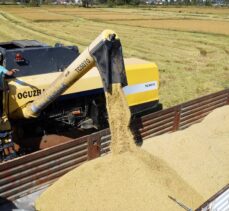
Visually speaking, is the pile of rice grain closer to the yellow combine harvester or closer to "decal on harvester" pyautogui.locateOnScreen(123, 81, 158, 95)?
the yellow combine harvester

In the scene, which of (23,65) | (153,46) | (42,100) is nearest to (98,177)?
(42,100)

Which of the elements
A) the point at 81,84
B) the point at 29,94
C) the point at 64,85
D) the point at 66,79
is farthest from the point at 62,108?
the point at 66,79

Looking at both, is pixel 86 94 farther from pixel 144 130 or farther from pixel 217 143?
pixel 217 143

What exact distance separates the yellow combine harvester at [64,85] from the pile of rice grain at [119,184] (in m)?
0.54

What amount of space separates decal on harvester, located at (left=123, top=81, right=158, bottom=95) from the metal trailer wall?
0.67 metres

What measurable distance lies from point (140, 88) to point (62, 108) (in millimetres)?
1769

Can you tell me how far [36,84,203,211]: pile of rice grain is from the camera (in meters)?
5.47

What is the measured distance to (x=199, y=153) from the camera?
23.1 feet

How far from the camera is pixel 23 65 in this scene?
6.81 meters

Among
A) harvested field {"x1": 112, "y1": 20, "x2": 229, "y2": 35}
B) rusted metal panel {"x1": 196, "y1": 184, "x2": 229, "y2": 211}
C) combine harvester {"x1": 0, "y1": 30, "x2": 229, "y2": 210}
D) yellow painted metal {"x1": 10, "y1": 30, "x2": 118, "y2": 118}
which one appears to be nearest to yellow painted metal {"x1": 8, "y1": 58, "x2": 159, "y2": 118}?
combine harvester {"x1": 0, "y1": 30, "x2": 229, "y2": 210}

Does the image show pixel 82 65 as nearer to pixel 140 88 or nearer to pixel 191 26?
pixel 140 88

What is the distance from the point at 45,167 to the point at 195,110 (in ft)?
13.6

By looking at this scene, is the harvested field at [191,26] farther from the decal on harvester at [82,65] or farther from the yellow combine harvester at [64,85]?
the decal on harvester at [82,65]

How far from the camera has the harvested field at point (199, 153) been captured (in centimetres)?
629
